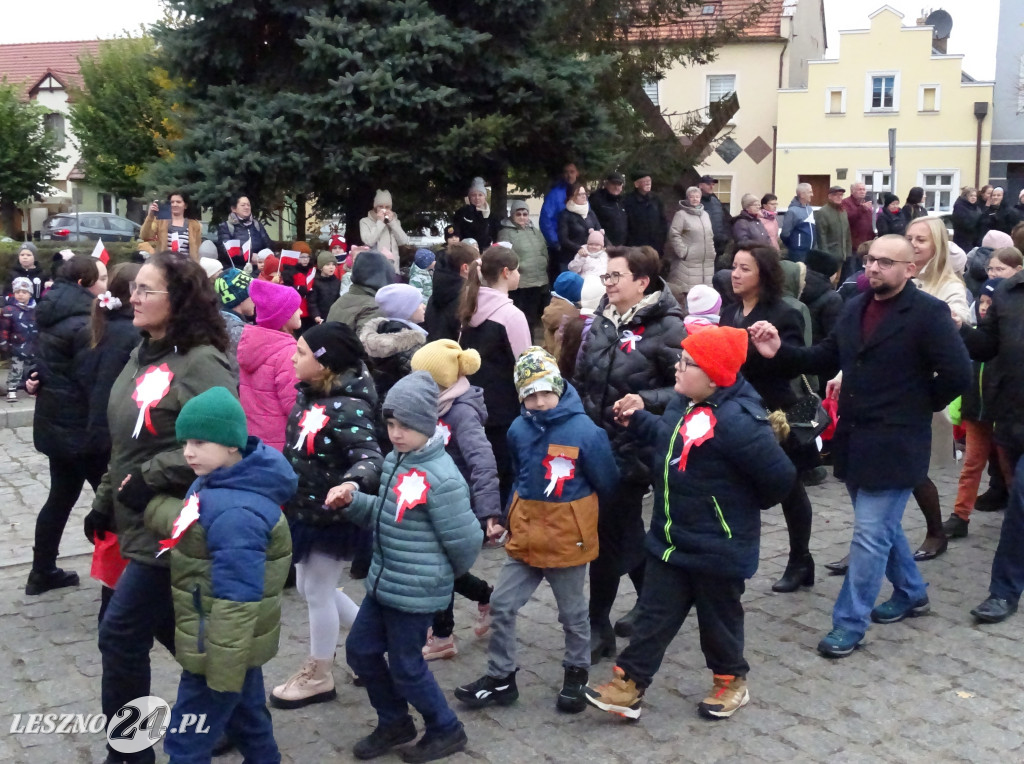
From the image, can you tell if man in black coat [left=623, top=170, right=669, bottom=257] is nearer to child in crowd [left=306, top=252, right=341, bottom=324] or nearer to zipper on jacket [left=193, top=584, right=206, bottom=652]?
child in crowd [left=306, top=252, right=341, bottom=324]

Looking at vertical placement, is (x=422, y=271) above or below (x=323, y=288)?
above

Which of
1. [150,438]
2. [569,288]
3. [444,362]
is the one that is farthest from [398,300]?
[150,438]

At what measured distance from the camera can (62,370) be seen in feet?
20.1

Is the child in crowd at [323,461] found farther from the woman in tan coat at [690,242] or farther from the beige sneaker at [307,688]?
the woman in tan coat at [690,242]

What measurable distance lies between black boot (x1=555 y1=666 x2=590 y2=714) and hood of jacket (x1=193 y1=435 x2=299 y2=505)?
5.40ft

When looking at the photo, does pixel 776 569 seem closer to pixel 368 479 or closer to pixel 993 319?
pixel 993 319

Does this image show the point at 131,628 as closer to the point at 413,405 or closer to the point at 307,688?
the point at 307,688

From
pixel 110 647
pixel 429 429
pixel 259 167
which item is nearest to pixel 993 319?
pixel 429 429

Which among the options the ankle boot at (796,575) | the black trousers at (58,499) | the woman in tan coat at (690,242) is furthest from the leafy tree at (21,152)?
the ankle boot at (796,575)

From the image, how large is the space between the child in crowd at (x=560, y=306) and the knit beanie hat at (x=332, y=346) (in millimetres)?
1978

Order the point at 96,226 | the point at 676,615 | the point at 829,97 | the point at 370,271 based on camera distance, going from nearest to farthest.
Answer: the point at 676,615, the point at 370,271, the point at 96,226, the point at 829,97

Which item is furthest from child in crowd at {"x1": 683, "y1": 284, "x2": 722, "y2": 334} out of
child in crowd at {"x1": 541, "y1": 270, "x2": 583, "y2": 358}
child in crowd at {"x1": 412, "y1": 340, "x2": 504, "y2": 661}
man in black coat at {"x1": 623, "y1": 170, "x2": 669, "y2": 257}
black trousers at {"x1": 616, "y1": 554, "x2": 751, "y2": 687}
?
man in black coat at {"x1": 623, "y1": 170, "x2": 669, "y2": 257}

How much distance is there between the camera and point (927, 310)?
520cm

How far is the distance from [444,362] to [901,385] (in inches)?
84.7
